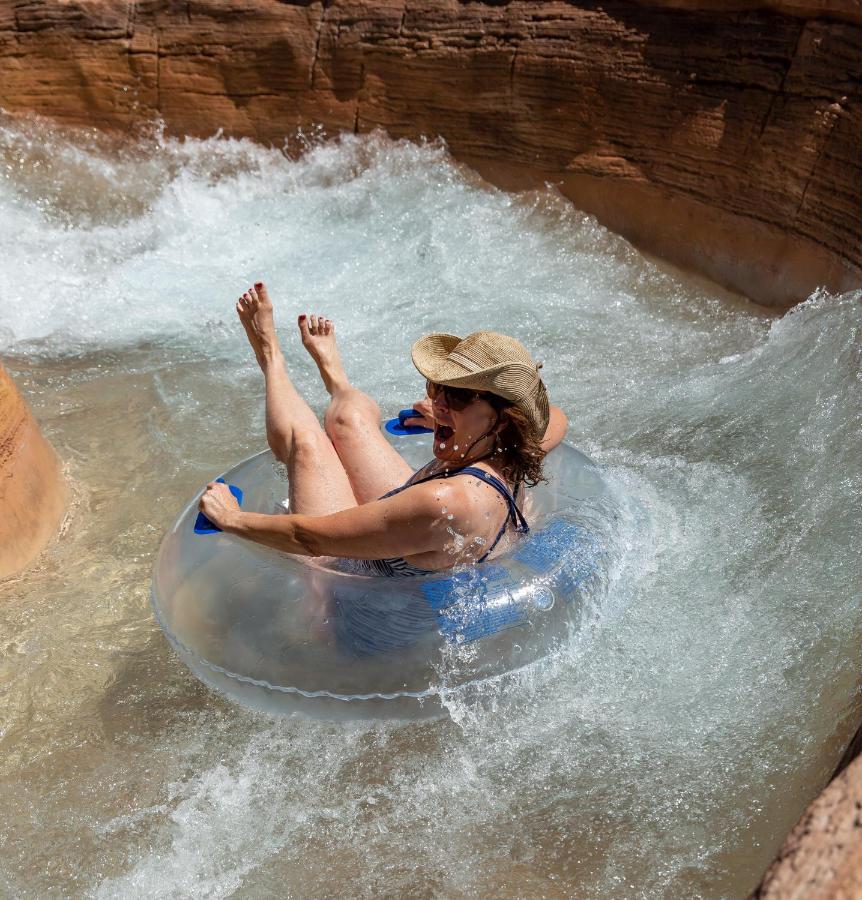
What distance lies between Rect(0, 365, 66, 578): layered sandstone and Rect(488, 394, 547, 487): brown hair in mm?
1675

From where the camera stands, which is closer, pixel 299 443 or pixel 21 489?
pixel 299 443

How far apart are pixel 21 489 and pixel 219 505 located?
1.04 meters

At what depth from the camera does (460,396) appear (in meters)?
2.15

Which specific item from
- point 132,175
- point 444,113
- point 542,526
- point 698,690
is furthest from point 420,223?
point 698,690

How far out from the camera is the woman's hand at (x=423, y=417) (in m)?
2.85

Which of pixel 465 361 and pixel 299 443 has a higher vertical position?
pixel 465 361

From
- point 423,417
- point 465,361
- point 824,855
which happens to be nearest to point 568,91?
point 423,417

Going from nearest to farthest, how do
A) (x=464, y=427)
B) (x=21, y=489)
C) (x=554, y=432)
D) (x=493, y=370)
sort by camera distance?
1. (x=493, y=370)
2. (x=464, y=427)
3. (x=554, y=432)
4. (x=21, y=489)

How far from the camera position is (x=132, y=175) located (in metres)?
5.95

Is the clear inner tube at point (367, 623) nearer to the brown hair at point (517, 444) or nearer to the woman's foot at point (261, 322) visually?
the brown hair at point (517, 444)

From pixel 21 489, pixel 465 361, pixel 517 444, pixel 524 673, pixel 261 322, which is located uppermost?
pixel 465 361

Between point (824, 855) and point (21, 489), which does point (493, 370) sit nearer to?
point (824, 855)

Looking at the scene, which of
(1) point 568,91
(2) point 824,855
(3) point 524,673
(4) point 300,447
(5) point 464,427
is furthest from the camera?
(1) point 568,91

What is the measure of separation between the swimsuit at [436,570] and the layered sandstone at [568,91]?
2508mm
